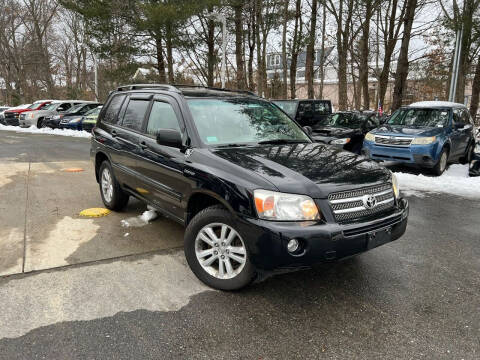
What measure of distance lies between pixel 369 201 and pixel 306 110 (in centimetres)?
1031

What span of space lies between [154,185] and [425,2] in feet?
64.7

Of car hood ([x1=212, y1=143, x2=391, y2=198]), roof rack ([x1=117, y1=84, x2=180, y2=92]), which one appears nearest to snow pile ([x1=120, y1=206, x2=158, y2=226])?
roof rack ([x1=117, y1=84, x2=180, y2=92])

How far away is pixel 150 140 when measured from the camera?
4.31 metres

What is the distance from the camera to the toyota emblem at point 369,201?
10.3 ft

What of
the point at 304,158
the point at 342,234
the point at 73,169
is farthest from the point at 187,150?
the point at 73,169

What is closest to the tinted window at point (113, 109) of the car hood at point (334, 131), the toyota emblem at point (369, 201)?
the toyota emblem at point (369, 201)

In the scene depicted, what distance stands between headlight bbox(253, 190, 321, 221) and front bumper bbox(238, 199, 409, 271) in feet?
0.18

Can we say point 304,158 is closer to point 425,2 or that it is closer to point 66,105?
point 425,2

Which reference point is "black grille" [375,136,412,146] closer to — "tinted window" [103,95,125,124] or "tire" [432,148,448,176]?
"tire" [432,148,448,176]

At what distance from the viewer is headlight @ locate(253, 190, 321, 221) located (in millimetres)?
2900

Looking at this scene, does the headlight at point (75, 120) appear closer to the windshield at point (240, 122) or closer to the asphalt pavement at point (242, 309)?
A: the asphalt pavement at point (242, 309)

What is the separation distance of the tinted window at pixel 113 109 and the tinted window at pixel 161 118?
108 centimetres

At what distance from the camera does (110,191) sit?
18.2 feet

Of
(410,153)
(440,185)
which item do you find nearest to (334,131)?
(410,153)
